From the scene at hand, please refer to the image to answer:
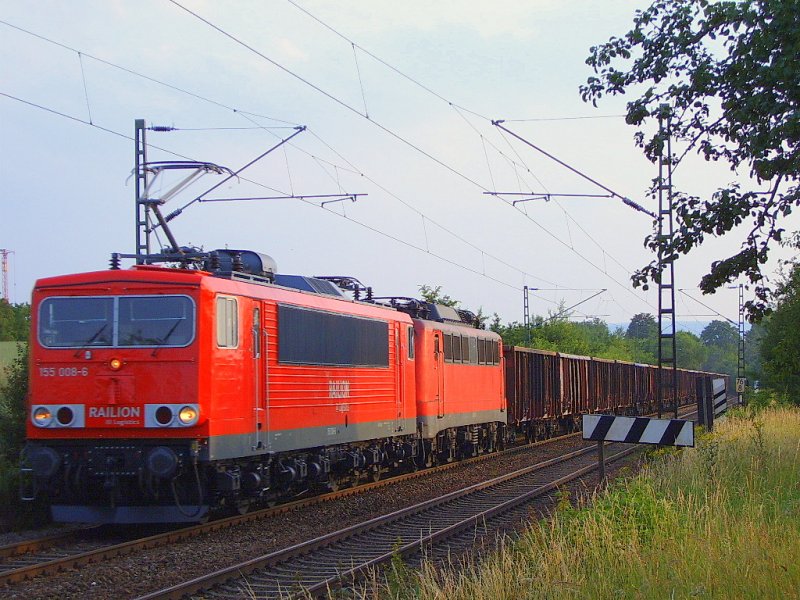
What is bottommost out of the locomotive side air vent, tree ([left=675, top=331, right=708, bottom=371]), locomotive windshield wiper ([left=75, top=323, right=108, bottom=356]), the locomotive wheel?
the locomotive wheel

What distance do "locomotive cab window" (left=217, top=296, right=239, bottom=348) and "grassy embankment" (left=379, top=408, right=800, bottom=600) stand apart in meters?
4.38

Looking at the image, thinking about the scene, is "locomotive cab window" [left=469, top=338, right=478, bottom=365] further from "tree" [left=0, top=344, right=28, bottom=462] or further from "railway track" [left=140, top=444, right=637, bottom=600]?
"tree" [left=0, top=344, right=28, bottom=462]

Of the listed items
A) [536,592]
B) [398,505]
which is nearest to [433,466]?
[398,505]

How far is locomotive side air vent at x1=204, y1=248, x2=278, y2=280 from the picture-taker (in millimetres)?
13894

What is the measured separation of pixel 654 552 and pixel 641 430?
3068 millimetres

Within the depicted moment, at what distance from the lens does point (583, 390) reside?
3712cm

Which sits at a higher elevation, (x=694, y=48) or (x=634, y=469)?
(x=694, y=48)

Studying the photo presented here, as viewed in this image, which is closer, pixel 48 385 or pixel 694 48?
pixel 694 48

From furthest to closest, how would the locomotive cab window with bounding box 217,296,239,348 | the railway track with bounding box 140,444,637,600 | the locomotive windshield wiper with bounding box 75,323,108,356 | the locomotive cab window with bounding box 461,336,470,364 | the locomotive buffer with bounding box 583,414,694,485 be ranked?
the locomotive cab window with bounding box 461,336,470,364 → the locomotive cab window with bounding box 217,296,239,348 → the locomotive windshield wiper with bounding box 75,323,108,356 → the locomotive buffer with bounding box 583,414,694,485 → the railway track with bounding box 140,444,637,600

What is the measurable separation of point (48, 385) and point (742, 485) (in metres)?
8.39

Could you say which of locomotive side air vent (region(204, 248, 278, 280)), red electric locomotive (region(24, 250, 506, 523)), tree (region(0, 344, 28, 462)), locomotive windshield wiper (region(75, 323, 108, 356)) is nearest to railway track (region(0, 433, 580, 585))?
red electric locomotive (region(24, 250, 506, 523))

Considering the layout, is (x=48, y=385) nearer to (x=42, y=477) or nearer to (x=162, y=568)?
(x=42, y=477)

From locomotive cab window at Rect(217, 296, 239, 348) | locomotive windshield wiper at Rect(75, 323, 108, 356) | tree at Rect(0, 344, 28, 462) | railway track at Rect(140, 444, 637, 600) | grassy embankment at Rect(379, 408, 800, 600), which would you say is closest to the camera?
grassy embankment at Rect(379, 408, 800, 600)

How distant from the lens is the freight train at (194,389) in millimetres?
12062
